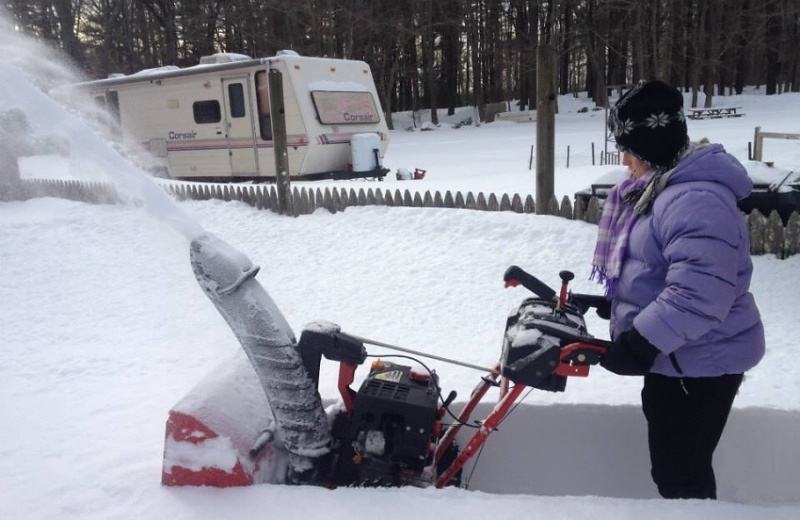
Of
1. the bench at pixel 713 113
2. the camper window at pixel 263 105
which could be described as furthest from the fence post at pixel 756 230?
the bench at pixel 713 113

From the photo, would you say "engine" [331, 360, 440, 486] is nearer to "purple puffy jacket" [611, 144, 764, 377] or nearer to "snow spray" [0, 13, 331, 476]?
"snow spray" [0, 13, 331, 476]

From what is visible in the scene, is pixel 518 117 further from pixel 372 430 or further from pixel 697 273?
pixel 697 273

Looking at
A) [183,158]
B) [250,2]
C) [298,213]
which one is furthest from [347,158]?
[250,2]

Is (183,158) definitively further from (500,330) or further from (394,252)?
(500,330)

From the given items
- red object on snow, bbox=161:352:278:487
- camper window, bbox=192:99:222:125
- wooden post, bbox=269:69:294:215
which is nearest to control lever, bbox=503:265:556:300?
red object on snow, bbox=161:352:278:487

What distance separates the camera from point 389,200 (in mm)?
8102

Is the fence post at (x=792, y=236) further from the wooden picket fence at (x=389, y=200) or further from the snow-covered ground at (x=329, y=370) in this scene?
the snow-covered ground at (x=329, y=370)

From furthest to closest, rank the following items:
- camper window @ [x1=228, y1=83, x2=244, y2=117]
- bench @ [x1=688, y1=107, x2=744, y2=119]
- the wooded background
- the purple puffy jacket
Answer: the wooded background, bench @ [x1=688, y1=107, x2=744, y2=119], camper window @ [x1=228, y1=83, x2=244, y2=117], the purple puffy jacket

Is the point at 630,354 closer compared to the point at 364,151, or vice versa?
the point at 630,354

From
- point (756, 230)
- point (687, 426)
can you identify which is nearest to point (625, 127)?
point (687, 426)

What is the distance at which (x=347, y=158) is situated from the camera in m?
13.8

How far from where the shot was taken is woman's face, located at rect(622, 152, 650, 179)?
87.0 inches

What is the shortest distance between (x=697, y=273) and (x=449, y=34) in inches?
1606

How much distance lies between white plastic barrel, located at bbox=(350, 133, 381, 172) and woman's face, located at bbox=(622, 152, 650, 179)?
37.7 ft
